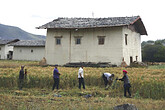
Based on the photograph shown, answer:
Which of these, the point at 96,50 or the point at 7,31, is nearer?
the point at 96,50

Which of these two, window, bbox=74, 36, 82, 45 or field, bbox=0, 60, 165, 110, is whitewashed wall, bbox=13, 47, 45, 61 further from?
field, bbox=0, 60, 165, 110

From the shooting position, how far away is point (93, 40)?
70.6 feet

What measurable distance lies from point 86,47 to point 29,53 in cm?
1972

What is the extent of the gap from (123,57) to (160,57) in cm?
1925

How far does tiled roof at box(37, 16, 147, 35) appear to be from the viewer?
20.2 meters

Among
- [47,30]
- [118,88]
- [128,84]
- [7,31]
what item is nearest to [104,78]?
[118,88]

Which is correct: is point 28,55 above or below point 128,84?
above

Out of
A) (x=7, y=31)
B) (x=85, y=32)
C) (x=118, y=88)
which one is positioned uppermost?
(x=7, y=31)

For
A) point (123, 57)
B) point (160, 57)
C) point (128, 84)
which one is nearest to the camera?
point (128, 84)

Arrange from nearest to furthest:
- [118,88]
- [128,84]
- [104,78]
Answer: [128,84]
[118,88]
[104,78]

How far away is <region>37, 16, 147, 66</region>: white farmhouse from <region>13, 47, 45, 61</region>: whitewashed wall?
14152mm

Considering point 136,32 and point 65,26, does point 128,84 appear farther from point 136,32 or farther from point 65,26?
point 136,32

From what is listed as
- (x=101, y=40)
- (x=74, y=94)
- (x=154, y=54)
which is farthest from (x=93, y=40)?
(x=154, y=54)

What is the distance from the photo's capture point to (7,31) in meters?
182
